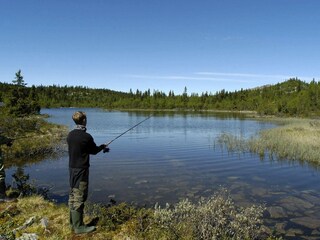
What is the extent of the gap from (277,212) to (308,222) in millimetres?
1262

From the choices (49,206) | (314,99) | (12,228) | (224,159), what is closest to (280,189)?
(224,159)

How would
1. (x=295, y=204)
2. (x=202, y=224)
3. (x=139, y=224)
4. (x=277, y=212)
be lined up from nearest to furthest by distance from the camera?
(x=139, y=224) → (x=202, y=224) → (x=277, y=212) → (x=295, y=204)

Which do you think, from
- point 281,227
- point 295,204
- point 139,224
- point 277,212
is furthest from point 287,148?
point 139,224

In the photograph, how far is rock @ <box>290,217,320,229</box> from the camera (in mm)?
11383

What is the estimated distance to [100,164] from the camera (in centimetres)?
2189

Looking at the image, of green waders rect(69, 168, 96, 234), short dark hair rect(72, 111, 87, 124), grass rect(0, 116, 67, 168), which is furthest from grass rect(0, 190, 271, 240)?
grass rect(0, 116, 67, 168)

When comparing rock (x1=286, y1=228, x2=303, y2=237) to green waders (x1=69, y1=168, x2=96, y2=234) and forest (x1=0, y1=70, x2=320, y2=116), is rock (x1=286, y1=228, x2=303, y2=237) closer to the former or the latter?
green waders (x1=69, y1=168, x2=96, y2=234)

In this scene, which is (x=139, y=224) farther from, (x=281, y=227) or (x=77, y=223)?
(x=281, y=227)

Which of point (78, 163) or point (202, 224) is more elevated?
point (78, 163)

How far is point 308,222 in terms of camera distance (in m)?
11.7

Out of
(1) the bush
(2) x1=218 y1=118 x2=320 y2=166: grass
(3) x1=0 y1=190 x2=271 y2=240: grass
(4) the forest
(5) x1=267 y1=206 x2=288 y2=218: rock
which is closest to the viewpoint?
(3) x1=0 y1=190 x2=271 y2=240: grass

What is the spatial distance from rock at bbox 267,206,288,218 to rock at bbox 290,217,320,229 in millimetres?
509

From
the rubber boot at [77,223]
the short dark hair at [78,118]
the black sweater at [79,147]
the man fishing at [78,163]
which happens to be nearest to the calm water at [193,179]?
the rubber boot at [77,223]

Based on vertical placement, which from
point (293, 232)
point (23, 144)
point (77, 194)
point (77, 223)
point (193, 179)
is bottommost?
point (293, 232)
